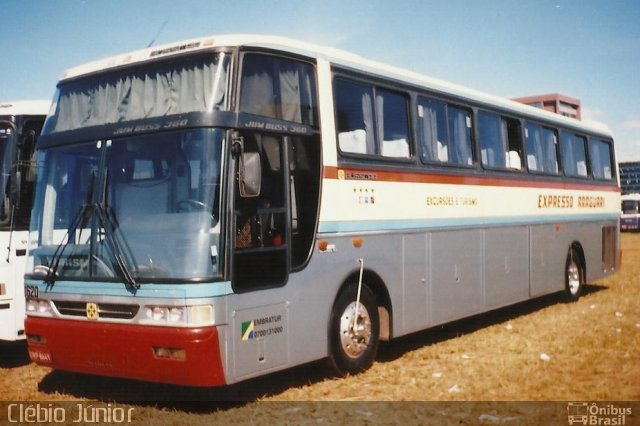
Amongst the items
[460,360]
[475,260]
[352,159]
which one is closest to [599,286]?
[475,260]

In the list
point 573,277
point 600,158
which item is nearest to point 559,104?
point 600,158

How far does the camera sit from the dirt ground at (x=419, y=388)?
679cm

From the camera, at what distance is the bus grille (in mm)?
6652

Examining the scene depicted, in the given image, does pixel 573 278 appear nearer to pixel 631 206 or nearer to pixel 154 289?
pixel 154 289

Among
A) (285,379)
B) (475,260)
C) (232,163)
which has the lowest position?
(285,379)

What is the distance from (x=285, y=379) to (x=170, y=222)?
8.89ft

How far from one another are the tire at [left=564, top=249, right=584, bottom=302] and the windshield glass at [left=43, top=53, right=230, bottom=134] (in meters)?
9.64

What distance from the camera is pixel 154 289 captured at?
21.2 ft

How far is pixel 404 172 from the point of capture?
9180mm

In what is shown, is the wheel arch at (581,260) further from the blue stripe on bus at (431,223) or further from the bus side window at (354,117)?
the bus side window at (354,117)

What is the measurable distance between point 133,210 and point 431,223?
4343 millimetres

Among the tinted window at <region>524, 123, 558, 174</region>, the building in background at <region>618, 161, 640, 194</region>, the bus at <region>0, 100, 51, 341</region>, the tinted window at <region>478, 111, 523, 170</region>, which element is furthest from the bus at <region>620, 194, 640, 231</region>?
the bus at <region>0, 100, 51, 341</region>

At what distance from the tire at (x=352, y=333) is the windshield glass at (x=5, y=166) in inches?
168

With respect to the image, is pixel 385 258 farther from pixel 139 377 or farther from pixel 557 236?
pixel 557 236
